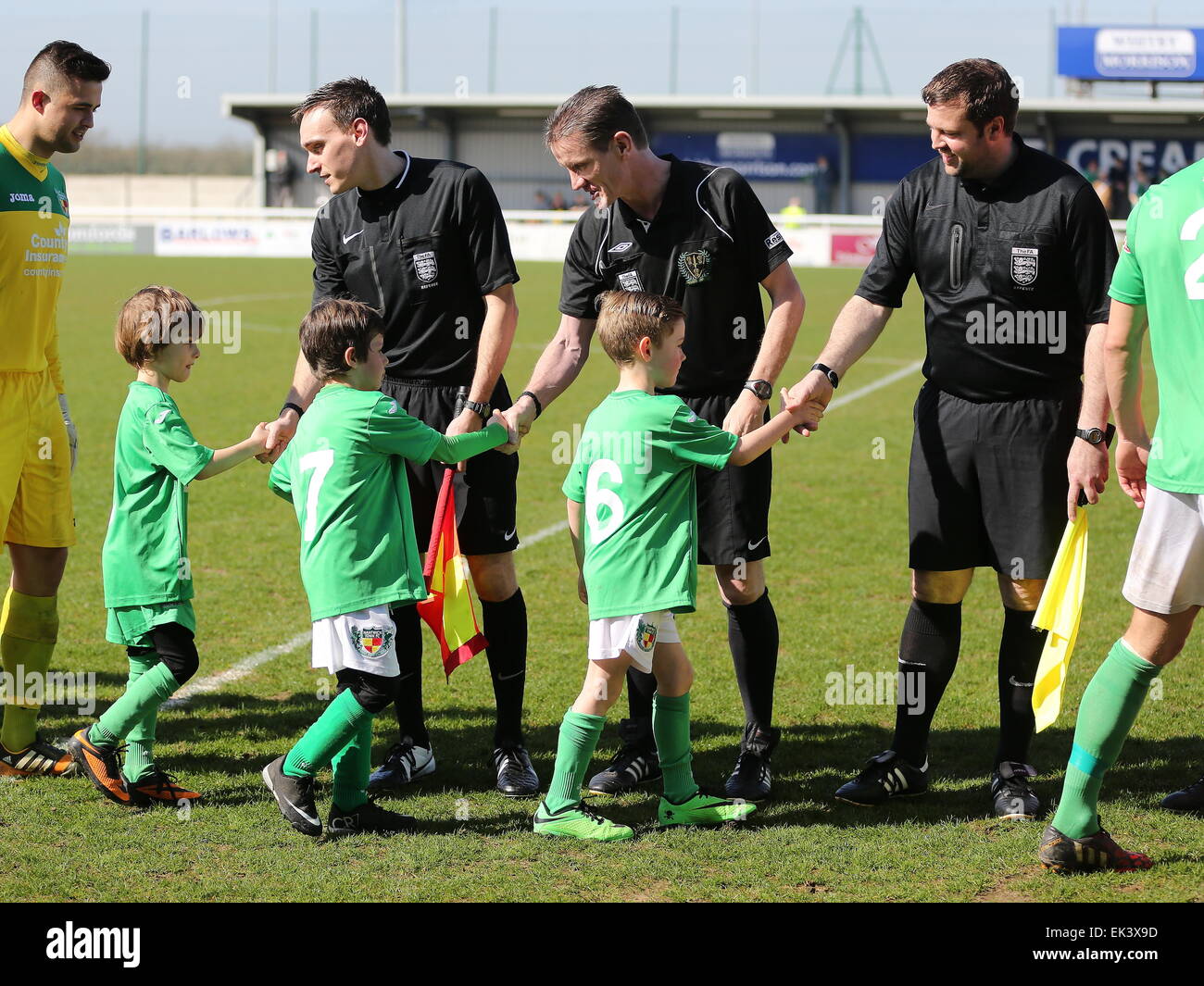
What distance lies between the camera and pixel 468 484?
5086 mm

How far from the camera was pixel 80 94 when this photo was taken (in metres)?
5.00

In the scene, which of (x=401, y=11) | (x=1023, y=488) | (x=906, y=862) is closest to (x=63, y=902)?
(x=906, y=862)

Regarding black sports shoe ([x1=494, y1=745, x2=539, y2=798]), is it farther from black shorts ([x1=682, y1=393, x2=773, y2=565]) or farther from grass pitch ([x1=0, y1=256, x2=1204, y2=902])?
black shorts ([x1=682, y1=393, x2=773, y2=565])

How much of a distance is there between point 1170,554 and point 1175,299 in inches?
28.0

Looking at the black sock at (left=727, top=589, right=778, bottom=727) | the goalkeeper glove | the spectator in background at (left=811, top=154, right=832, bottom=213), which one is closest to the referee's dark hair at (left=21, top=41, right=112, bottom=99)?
the goalkeeper glove

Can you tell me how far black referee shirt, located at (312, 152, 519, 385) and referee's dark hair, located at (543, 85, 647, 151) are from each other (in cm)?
49

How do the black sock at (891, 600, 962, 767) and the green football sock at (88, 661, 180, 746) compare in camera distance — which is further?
the black sock at (891, 600, 962, 767)

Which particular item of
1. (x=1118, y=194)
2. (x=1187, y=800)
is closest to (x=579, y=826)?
(x=1187, y=800)

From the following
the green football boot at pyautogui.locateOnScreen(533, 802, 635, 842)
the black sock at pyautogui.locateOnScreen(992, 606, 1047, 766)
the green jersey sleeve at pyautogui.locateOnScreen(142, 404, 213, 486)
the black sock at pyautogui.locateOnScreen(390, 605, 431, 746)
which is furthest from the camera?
the black sock at pyautogui.locateOnScreen(390, 605, 431, 746)

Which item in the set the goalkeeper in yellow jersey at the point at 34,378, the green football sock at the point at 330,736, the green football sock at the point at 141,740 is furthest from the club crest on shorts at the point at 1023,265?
the goalkeeper in yellow jersey at the point at 34,378

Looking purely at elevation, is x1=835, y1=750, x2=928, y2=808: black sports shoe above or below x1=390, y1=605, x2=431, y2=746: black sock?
below

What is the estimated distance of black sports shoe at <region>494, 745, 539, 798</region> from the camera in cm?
492

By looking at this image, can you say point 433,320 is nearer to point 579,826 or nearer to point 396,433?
point 396,433
